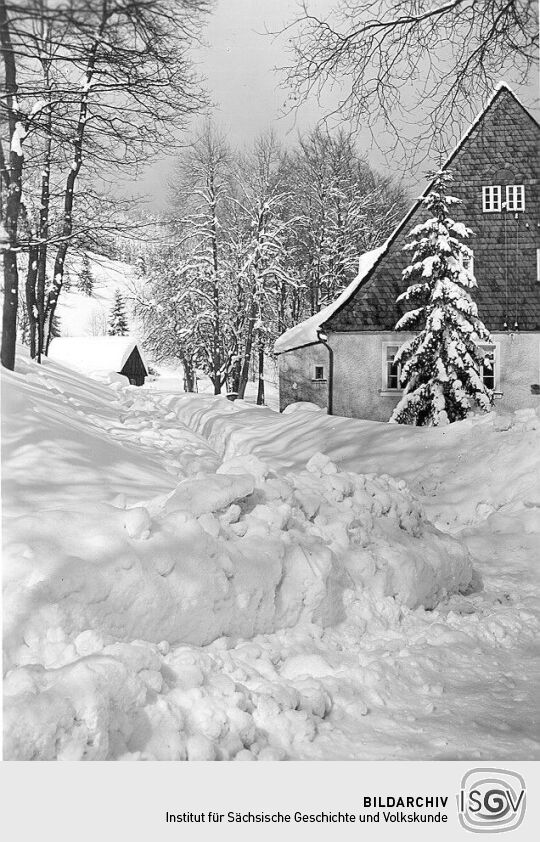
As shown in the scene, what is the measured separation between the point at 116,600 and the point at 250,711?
0.67 metres

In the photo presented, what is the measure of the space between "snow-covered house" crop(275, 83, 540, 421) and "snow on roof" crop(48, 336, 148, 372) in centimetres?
289

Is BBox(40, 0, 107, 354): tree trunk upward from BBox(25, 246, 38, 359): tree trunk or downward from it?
upward

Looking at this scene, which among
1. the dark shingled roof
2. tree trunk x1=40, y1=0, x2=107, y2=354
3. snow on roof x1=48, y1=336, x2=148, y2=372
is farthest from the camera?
snow on roof x1=48, y1=336, x2=148, y2=372

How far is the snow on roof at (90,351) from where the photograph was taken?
760cm

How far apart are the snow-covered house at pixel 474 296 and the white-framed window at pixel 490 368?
1cm

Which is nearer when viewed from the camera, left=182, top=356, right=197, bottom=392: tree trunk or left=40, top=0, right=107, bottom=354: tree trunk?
left=40, top=0, right=107, bottom=354: tree trunk

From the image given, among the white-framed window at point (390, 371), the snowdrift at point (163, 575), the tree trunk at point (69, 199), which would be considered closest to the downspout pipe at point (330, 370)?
the white-framed window at point (390, 371)
